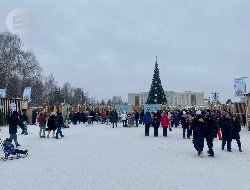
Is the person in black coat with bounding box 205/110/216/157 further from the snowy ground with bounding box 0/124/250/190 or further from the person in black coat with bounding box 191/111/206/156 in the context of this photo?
the snowy ground with bounding box 0/124/250/190

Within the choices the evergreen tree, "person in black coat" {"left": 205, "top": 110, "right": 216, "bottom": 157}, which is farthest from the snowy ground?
the evergreen tree

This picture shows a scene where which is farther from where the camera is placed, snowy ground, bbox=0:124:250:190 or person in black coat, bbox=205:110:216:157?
person in black coat, bbox=205:110:216:157

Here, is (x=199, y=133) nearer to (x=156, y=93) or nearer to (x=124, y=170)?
(x=124, y=170)

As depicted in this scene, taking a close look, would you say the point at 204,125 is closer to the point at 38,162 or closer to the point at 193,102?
the point at 38,162

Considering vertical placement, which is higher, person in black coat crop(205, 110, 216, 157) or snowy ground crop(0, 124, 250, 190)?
person in black coat crop(205, 110, 216, 157)

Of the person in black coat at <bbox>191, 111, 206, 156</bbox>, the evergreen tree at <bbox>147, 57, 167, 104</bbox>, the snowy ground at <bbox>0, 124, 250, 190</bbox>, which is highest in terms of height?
the evergreen tree at <bbox>147, 57, 167, 104</bbox>

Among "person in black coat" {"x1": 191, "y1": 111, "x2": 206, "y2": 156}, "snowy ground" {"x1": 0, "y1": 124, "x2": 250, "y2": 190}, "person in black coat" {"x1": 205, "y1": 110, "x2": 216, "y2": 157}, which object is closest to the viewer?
"snowy ground" {"x1": 0, "y1": 124, "x2": 250, "y2": 190}

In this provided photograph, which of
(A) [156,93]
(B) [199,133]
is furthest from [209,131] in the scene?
(A) [156,93]

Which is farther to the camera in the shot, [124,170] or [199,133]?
[199,133]

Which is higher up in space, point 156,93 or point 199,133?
point 156,93

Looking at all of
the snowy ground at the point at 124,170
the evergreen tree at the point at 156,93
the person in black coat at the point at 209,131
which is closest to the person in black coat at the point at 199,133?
the person in black coat at the point at 209,131

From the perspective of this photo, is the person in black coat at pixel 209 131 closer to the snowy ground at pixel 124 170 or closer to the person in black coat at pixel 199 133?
the person in black coat at pixel 199 133

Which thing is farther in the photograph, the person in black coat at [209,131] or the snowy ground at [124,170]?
the person in black coat at [209,131]

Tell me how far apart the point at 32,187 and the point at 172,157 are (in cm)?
650
